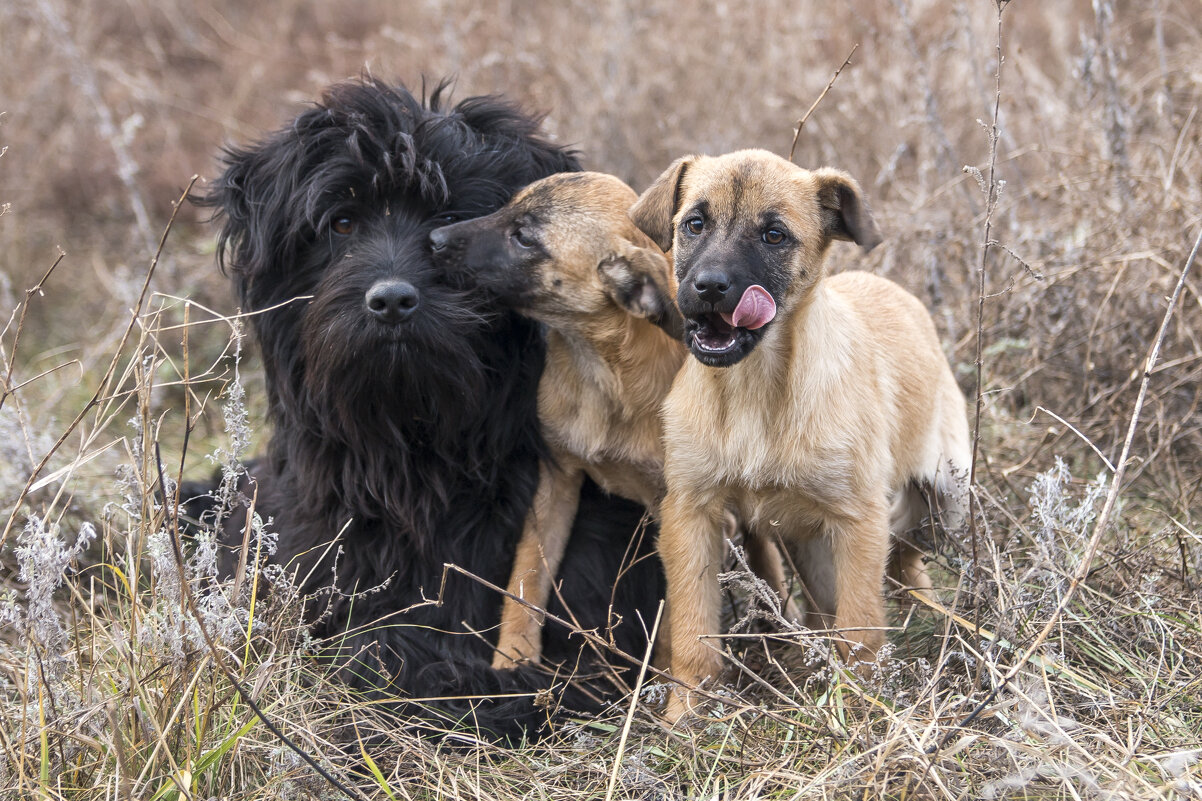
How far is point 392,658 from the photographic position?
343 centimetres

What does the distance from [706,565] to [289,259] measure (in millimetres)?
1567

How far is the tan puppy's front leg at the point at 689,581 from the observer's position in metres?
3.24

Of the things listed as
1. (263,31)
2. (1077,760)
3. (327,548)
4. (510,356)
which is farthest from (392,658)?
(263,31)

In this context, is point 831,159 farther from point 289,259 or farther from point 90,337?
point 90,337

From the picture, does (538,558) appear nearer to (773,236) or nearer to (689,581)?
(689,581)

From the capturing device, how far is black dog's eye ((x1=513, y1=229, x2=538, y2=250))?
3.39m

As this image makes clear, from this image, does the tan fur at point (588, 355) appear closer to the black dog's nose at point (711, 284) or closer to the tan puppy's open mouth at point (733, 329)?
the tan puppy's open mouth at point (733, 329)

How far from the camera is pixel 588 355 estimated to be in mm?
3518

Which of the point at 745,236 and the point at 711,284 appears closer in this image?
the point at 711,284

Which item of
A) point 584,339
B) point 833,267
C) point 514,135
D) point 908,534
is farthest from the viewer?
point 833,267

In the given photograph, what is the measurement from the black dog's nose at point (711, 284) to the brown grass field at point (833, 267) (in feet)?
2.16

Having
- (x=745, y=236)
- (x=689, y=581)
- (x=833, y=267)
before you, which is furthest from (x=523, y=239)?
(x=833, y=267)

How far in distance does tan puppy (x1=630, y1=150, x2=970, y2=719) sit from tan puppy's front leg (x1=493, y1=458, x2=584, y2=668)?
0.42 m

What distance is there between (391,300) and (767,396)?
1.06 meters
